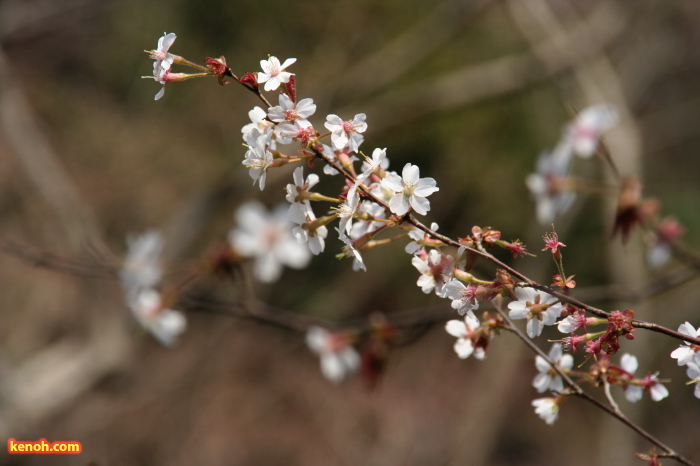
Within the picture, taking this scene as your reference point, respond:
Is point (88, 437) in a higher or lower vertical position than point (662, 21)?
lower

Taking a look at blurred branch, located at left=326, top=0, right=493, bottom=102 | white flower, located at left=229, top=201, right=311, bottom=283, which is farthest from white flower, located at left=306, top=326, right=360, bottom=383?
blurred branch, located at left=326, top=0, right=493, bottom=102

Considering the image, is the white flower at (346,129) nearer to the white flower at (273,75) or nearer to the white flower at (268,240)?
the white flower at (273,75)

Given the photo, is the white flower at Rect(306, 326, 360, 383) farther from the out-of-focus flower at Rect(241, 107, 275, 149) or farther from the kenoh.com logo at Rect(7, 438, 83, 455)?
the out-of-focus flower at Rect(241, 107, 275, 149)

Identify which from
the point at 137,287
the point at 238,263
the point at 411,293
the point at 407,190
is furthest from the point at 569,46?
the point at 407,190

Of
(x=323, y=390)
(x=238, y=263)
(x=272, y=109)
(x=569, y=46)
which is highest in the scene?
(x=569, y=46)

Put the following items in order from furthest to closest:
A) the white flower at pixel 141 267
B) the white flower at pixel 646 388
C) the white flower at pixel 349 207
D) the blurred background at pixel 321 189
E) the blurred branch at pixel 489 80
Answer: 1. the blurred branch at pixel 489 80
2. the blurred background at pixel 321 189
3. the white flower at pixel 141 267
4. the white flower at pixel 646 388
5. the white flower at pixel 349 207

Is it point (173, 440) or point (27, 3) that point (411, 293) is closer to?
point (173, 440)

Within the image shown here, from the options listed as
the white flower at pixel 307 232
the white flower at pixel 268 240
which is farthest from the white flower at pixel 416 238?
the white flower at pixel 268 240
